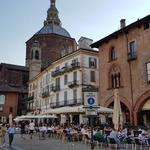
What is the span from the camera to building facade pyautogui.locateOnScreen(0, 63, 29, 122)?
212ft

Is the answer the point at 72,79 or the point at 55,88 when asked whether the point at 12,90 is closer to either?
the point at 55,88

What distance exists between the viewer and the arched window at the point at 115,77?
89.0 ft

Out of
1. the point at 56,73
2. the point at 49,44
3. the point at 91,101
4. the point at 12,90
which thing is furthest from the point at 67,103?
the point at 49,44

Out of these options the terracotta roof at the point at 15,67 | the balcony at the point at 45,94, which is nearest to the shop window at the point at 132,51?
the balcony at the point at 45,94

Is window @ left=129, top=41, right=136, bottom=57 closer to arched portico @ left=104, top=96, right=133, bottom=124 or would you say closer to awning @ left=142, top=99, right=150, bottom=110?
arched portico @ left=104, top=96, right=133, bottom=124

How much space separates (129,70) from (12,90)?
45.5 meters

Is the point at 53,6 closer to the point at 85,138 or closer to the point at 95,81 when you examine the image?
the point at 95,81

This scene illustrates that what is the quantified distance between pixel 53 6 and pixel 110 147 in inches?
3121

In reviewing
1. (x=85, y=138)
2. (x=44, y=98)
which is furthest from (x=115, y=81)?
(x=44, y=98)

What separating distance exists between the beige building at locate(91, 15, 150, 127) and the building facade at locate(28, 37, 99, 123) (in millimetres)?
9479

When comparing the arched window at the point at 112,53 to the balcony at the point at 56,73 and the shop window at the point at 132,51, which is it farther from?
the balcony at the point at 56,73

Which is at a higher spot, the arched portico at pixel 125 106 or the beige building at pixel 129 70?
the beige building at pixel 129 70

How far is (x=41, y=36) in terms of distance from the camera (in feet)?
242

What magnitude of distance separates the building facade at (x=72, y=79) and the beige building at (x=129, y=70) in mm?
9479
